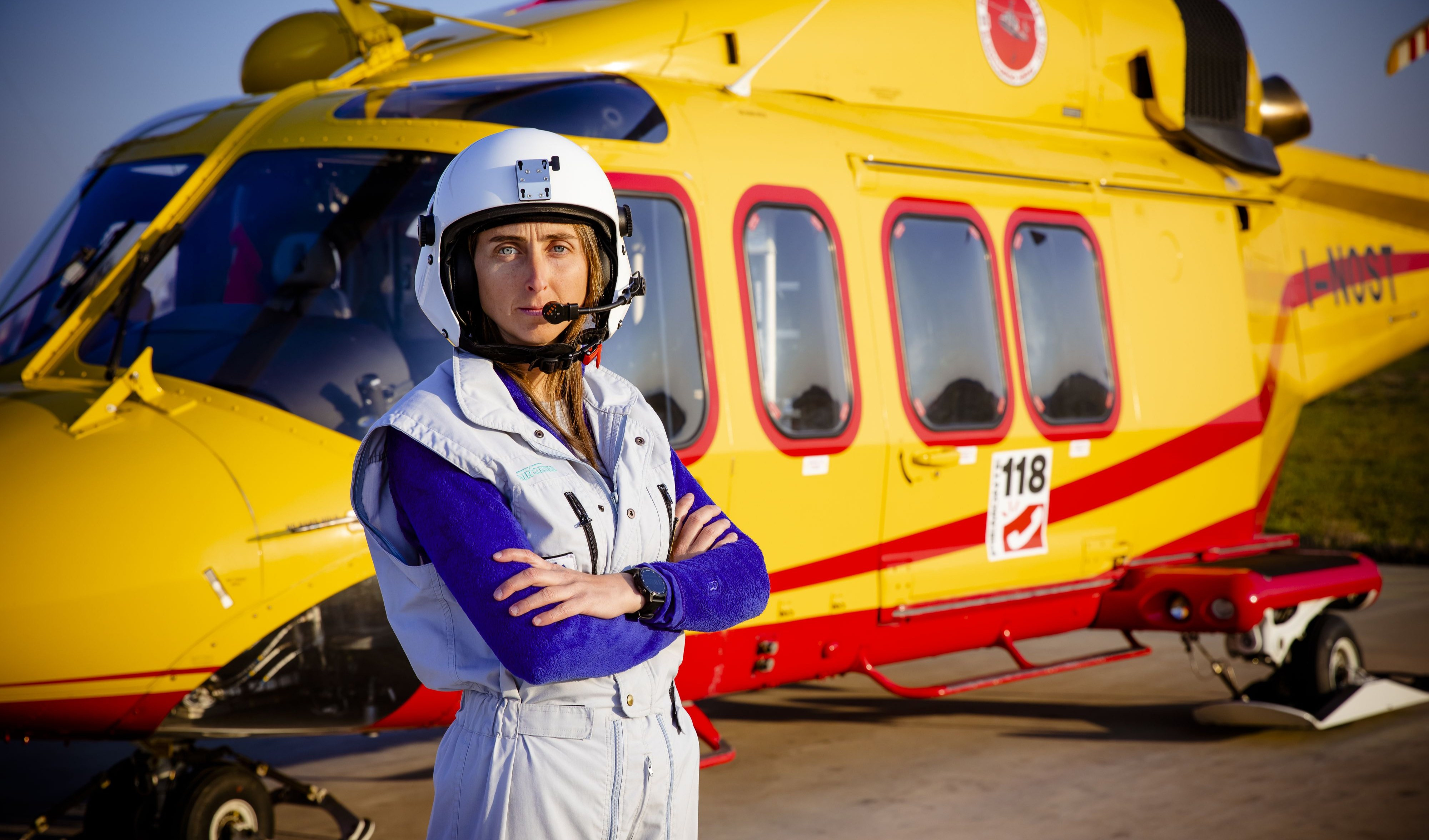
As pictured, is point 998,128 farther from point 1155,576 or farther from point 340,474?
point 340,474

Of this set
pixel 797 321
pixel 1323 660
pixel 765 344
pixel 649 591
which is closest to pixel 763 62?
pixel 797 321

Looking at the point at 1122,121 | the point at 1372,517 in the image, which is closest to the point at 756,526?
the point at 1122,121

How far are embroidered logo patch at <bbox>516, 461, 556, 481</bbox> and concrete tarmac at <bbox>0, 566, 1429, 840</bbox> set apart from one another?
3.22 metres

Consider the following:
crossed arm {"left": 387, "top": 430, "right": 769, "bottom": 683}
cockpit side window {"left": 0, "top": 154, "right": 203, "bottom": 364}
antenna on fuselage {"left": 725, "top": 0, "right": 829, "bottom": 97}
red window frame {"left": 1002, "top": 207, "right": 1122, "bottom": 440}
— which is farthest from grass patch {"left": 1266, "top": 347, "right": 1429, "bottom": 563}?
crossed arm {"left": 387, "top": 430, "right": 769, "bottom": 683}

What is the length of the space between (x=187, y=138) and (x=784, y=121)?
2.09 m

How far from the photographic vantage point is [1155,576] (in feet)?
18.6

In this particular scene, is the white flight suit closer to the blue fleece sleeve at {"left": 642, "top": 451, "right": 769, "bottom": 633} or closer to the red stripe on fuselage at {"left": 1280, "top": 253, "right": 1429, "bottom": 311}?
the blue fleece sleeve at {"left": 642, "top": 451, "right": 769, "bottom": 633}

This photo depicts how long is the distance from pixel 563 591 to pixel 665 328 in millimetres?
2513

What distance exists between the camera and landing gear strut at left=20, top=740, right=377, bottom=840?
3.89 meters

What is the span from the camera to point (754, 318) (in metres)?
4.48

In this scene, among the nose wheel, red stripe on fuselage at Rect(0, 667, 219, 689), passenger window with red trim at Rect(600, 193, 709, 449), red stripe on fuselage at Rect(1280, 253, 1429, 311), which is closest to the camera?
red stripe on fuselage at Rect(0, 667, 219, 689)

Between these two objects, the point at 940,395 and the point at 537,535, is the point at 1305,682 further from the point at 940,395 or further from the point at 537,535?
the point at 537,535

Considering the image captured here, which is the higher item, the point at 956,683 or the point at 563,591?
the point at 563,591

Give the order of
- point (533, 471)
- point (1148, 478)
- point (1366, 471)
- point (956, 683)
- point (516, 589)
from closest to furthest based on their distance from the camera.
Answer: point (516, 589)
point (533, 471)
point (956, 683)
point (1148, 478)
point (1366, 471)
